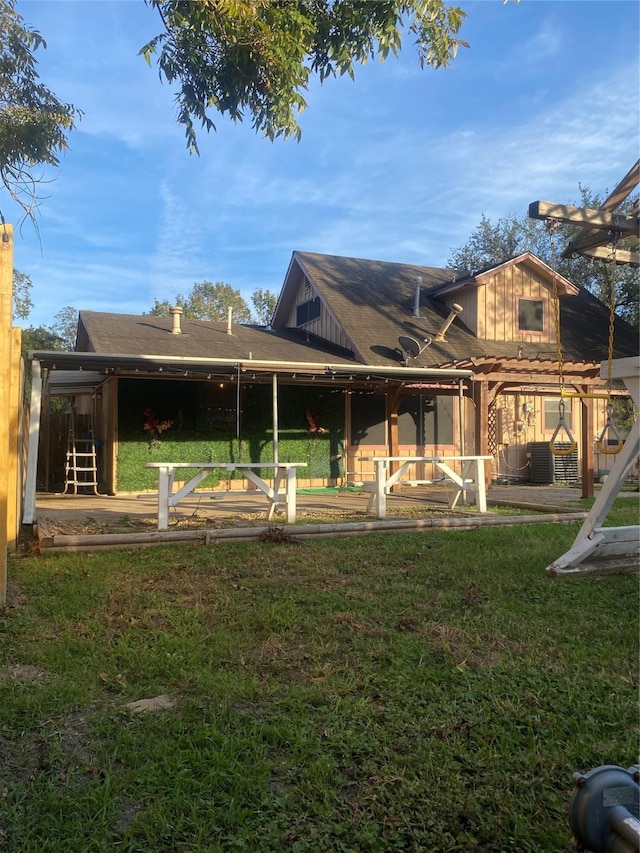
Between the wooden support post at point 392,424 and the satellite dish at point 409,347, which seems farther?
the wooden support post at point 392,424

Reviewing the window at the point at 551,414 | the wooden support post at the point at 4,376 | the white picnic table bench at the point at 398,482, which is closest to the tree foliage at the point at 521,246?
the window at the point at 551,414

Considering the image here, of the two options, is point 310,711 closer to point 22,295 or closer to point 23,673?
point 23,673

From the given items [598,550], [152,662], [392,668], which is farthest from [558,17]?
[152,662]

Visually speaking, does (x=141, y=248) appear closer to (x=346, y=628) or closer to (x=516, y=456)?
(x=516, y=456)

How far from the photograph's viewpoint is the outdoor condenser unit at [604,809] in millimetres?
1485

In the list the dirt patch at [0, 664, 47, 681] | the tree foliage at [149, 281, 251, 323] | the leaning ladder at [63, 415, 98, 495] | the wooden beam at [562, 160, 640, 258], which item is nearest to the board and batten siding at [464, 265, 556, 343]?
the leaning ladder at [63, 415, 98, 495]

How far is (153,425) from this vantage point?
13.1m

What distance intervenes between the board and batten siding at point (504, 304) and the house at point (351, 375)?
1.4 inches

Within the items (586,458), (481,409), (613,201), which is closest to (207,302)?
(481,409)

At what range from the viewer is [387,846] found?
1.92m

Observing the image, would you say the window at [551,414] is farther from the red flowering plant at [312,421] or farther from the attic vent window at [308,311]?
the red flowering plant at [312,421]

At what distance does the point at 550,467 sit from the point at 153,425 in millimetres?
9848

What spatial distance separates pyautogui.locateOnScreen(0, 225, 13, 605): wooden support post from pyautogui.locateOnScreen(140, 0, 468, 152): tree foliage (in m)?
1.92

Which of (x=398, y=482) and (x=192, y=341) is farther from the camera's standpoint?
(x=192, y=341)
